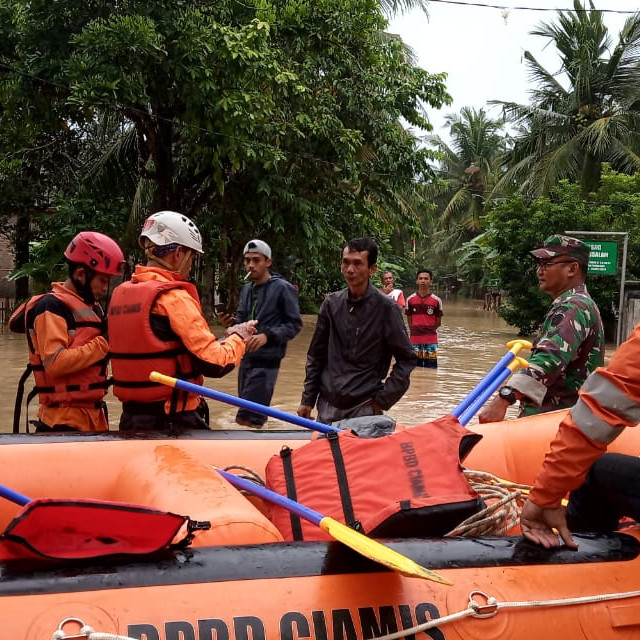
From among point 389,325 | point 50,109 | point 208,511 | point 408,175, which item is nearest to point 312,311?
point 408,175

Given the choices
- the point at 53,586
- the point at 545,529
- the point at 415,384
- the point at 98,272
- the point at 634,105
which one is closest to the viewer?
the point at 53,586

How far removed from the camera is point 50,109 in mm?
11086

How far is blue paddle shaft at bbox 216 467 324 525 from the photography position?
210cm

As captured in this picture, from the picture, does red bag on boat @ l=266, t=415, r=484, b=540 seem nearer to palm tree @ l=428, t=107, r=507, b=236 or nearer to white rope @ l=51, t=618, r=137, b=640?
white rope @ l=51, t=618, r=137, b=640

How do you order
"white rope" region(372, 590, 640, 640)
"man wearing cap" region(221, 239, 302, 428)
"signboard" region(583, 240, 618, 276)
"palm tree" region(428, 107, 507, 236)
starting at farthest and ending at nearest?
"palm tree" region(428, 107, 507, 236), "signboard" region(583, 240, 618, 276), "man wearing cap" region(221, 239, 302, 428), "white rope" region(372, 590, 640, 640)

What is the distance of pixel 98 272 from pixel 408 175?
35.0 feet

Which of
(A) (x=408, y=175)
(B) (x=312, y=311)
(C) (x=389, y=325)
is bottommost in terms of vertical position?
(B) (x=312, y=311)

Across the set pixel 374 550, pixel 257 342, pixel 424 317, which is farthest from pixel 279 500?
pixel 424 317

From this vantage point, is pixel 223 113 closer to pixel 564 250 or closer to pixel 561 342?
pixel 564 250

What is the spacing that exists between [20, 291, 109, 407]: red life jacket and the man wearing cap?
A: 1.69 m

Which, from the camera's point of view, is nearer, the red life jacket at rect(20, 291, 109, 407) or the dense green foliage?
the red life jacket at rect(20, 291, 109, 407)

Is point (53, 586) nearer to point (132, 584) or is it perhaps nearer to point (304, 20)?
point (132, 584)

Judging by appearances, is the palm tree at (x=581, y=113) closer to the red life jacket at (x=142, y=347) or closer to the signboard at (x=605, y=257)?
the signboard at (x=605, y=257)

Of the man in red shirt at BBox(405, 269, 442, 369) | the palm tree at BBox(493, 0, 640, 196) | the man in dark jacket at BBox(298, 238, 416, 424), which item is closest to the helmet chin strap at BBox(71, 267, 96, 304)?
the man in dark jacket at BBox(298, 238, 416, 424)
